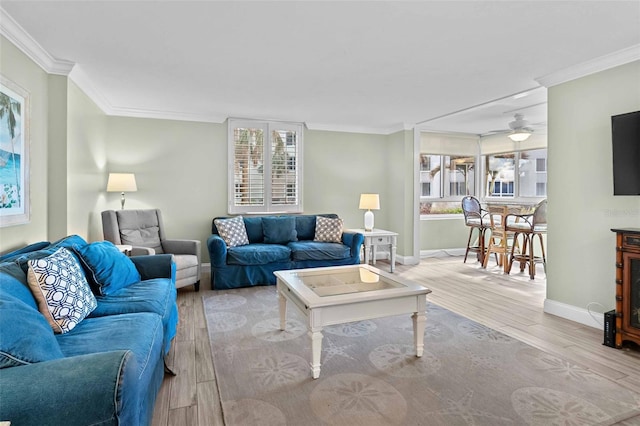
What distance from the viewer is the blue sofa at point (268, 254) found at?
4.43 meters

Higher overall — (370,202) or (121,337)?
(370,202)

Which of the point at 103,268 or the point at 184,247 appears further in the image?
the point at 184,247

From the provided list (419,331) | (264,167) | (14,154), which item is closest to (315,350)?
(419,331)

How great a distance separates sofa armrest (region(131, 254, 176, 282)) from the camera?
2975mm

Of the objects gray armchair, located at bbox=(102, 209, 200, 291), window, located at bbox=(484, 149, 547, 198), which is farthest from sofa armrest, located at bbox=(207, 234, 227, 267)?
window, located at bbox=(484, 149, 547, 198)

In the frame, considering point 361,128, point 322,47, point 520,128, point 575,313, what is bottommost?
point 575,313

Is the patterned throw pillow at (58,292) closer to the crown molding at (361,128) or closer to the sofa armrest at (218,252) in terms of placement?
the sofa armrest at (218,252)

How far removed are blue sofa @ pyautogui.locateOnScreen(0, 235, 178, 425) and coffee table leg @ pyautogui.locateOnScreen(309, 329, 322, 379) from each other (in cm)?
91

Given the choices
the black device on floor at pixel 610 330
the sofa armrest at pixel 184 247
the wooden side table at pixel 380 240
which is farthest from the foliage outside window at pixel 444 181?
the sofa armrest at pixel 184 247

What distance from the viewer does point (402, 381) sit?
226cm

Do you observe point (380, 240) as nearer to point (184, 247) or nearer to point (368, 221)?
point (368, 221)

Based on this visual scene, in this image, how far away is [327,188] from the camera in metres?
6.07

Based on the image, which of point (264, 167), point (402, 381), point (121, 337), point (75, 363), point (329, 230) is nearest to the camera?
point (75, 363)

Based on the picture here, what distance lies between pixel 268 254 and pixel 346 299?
7.85 feet
